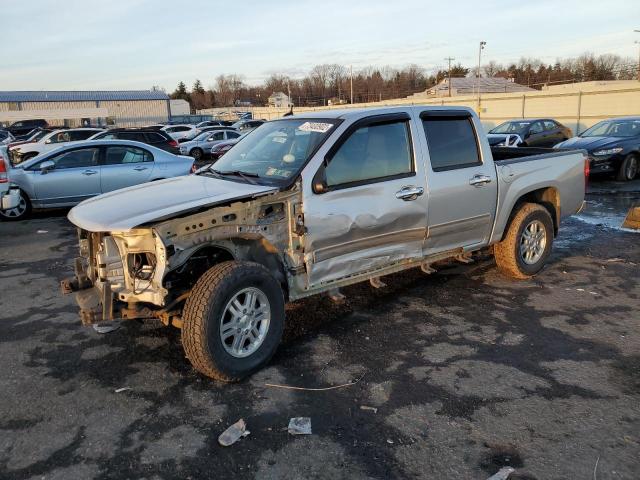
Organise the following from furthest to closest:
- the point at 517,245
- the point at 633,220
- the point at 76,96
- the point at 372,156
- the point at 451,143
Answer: the point at 76,96, the point at 633,220, the point at 517,245, the point at 451,143, the point at 372,156

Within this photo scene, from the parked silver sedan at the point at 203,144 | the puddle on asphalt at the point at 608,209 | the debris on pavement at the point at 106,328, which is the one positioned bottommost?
the puddle on asphalt at the point at 608,209

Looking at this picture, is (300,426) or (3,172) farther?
(3,172)

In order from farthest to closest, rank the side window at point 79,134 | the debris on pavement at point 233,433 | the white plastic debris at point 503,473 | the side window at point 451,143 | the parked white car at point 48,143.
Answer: the side window at point 79,134 → the parked white car at point 48,143 → the side window at point 451,143 → the debris on pavement at point 233,433 → the white plastic debris at point 503,473

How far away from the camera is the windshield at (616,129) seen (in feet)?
45.9

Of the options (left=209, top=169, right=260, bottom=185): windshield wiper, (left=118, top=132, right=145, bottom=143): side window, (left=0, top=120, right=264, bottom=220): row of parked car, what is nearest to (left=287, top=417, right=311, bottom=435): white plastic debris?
(left=209, top=169, right=260, bottom=185): windshield wiper

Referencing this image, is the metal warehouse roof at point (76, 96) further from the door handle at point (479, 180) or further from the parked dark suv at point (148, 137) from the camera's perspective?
the door handle at point (479, 180)

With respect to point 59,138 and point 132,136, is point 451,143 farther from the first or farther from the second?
point 59,138

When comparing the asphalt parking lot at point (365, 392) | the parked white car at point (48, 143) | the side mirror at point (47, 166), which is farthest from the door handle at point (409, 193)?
the parked white car at point (48, 143)

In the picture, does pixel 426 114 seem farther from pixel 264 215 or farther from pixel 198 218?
pixel 198 218

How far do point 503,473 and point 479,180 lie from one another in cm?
311

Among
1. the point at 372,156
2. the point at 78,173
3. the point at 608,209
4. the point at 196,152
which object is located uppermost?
the point at 372,156

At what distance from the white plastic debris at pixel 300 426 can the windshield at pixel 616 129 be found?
1383cm

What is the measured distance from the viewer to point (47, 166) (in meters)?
10.6

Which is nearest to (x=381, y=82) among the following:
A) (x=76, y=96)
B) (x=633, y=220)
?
(x=76, y=96)
